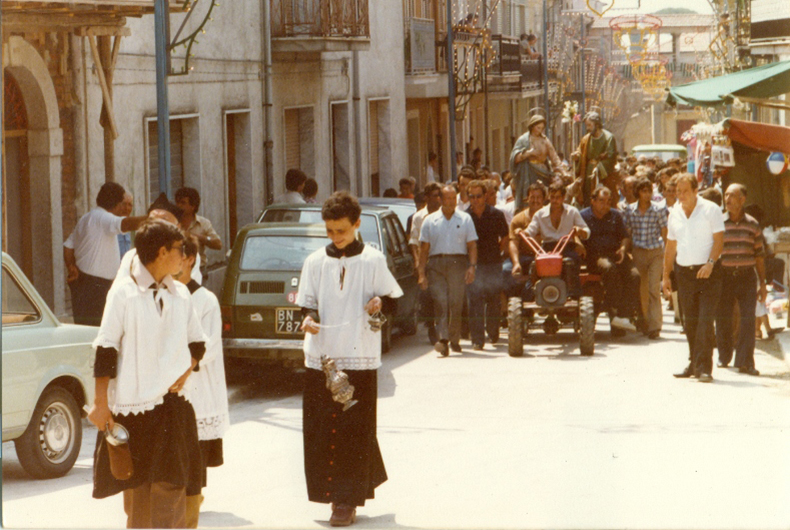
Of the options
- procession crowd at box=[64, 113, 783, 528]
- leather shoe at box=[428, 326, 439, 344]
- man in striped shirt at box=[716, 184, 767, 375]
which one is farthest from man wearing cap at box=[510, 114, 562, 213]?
man in striped shirt at box=[716, 184, 767, 375]

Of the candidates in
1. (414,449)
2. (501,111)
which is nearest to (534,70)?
(501,111)

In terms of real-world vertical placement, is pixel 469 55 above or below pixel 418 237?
above

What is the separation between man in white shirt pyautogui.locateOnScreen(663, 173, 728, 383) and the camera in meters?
12.1

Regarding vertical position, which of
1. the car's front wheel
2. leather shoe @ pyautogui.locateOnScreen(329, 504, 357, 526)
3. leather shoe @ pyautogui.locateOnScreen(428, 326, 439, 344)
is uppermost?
the car's front wheel

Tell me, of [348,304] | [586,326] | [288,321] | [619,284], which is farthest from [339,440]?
[619,284]

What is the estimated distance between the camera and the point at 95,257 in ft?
38.7

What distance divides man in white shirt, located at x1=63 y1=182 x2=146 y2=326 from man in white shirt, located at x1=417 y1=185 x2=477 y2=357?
388cm

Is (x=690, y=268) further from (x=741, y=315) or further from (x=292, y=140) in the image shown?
(x=292, y=140)

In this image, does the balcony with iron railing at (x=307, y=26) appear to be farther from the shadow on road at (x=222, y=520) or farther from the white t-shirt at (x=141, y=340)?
the white t-shirt at (x=141, y=340)

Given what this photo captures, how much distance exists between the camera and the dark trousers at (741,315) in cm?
1248

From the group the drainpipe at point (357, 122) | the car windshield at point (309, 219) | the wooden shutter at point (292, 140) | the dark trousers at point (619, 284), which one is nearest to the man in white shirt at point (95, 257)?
the car windshield at point (309, 219)

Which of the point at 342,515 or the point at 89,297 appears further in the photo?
the point at 89,297

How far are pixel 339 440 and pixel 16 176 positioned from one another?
6.92 meters

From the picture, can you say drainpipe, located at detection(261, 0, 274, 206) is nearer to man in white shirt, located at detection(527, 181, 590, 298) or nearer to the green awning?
man in white shirt, located at detection(527, 181, 590, 298)
